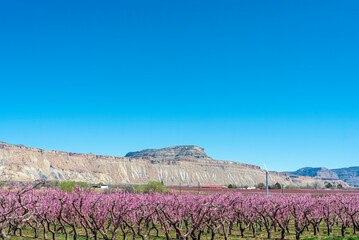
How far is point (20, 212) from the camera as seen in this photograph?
99.3 ft

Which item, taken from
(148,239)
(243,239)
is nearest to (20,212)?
(148,239)

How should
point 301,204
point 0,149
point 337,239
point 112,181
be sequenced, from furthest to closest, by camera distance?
point 112,181 < point 0,149 < point 301,204 < point 337,239

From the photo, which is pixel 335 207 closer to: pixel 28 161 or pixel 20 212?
pixel 20 212

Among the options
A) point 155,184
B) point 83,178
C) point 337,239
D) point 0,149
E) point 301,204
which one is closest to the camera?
point 337,239

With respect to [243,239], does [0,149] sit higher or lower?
higher

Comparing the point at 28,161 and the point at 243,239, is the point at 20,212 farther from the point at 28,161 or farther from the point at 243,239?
the point at 28,161

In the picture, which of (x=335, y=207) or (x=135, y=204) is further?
(x=335, y=207)

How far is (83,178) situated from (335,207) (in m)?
161

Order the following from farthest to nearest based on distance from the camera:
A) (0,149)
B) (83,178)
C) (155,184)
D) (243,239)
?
(83,178), (0,149), (155,184), (243,239)

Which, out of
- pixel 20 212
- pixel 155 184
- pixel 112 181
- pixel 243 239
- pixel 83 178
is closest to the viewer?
pixel 243 239

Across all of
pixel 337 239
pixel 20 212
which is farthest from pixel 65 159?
pixel 337 239

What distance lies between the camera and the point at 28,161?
166125 millimetres

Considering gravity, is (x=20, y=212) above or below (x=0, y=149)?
below

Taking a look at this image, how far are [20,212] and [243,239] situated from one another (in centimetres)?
1848
